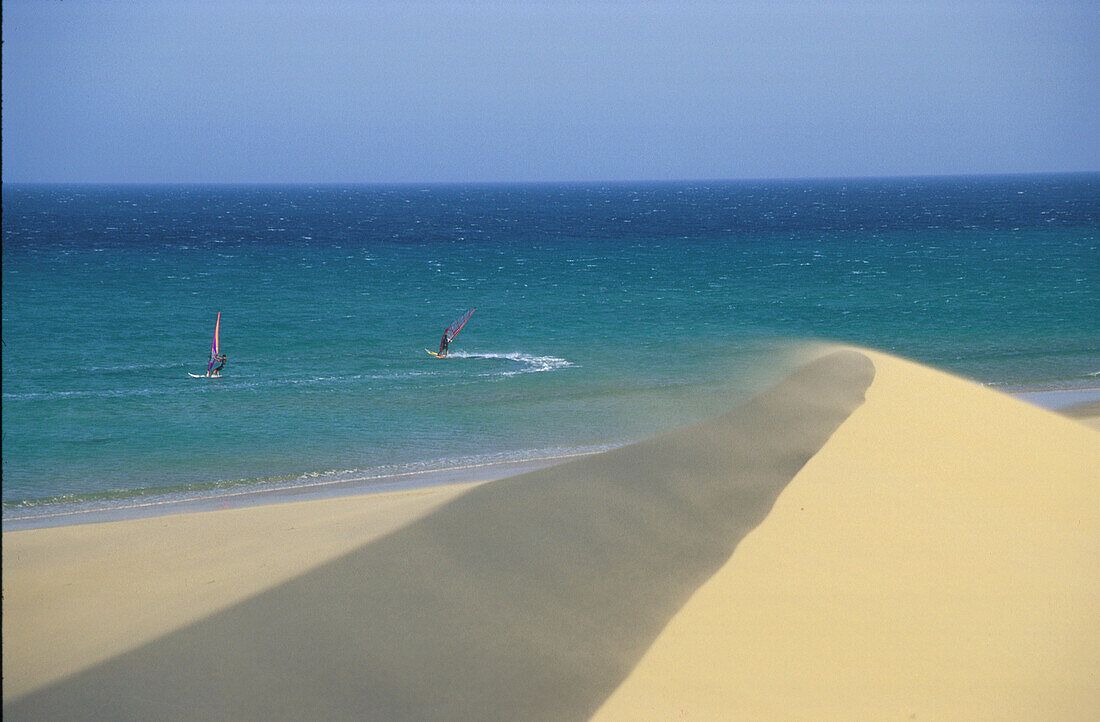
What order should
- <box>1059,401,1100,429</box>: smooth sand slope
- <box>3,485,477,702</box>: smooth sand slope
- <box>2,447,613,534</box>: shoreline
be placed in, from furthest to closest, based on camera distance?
<box>1059,401,1100,429</box>: smooth sand slope < <box>2,447,613,534</box>: shoreline < <box>3,485,477,702</box>: smooth sand slope

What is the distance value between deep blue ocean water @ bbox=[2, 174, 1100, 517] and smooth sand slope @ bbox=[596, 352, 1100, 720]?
992 cm

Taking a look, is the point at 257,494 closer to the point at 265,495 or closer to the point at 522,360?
the point at 265,495

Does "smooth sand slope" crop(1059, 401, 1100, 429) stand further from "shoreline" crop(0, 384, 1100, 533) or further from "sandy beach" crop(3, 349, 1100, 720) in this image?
"sandy beach" crop(3, 349, 1100, 720)

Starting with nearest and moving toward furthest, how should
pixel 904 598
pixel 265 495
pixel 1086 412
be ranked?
1. pixel 904 598
2. pixel 265 495
3. pixel 1086 412

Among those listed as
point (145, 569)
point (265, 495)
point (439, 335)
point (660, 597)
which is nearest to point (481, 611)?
point (660, 597)

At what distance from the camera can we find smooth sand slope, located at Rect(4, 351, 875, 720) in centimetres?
634

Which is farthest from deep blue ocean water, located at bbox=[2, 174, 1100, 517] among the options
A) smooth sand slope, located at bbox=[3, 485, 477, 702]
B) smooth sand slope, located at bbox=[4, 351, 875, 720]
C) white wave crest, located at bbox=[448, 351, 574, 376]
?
smooth sand slope, located at bbox=[4, 351, 875, 720]

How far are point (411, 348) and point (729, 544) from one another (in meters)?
24.8

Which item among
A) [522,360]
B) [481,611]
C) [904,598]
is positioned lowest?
[522,360]

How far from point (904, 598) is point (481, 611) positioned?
3240mm

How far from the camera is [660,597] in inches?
300

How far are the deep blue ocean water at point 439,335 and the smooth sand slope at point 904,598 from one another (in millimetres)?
9922

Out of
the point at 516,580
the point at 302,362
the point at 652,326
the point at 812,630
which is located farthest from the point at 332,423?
the point at 652,326

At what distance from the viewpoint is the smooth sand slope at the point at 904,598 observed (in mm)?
6410
